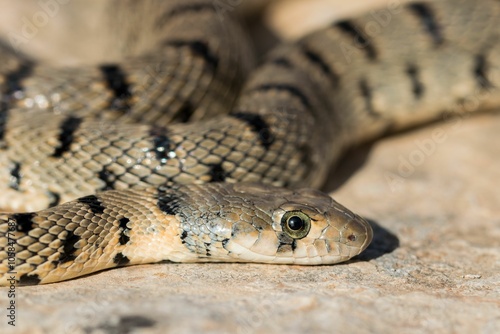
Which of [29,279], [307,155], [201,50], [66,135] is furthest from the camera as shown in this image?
[201,50]

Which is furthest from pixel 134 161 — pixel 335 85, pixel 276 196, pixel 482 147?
pixel 482 147

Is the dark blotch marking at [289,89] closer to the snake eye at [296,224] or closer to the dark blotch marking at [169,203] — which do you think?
the snake eye at [296,224]

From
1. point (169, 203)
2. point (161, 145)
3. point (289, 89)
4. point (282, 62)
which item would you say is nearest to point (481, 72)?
point (282, 62)

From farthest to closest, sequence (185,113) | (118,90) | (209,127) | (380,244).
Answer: (185,113)
(118,90)
(209,127)
(380,244)

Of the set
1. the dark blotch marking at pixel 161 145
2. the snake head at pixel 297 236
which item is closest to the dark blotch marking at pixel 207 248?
the snake head at pixel 297 236

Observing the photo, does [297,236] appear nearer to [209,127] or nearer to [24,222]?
[209,127]

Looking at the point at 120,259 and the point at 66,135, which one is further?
the point at 66,135

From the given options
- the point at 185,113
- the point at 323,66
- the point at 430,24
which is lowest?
the point at 185,113
